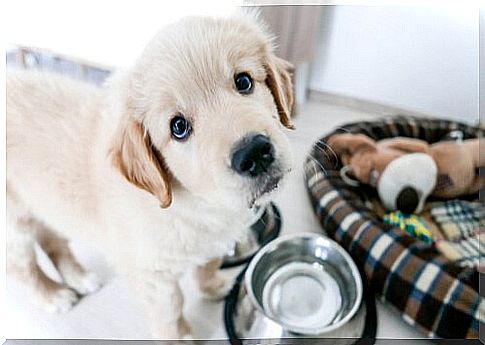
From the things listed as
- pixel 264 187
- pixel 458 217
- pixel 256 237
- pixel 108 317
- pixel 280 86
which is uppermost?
pixel 280 86

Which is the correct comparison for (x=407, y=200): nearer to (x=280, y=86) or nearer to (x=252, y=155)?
(x=280, y=86)

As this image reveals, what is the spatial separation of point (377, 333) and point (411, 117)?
32.8 inches

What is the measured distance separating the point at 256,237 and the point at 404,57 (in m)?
0.85

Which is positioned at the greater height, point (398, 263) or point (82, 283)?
point (398, 263)

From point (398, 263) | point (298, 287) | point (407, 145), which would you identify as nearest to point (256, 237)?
point (298, 287)

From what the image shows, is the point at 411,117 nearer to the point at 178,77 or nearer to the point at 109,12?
the point at 109,12

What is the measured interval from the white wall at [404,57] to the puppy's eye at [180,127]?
1.08 metres

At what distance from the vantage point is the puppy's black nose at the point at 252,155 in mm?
745

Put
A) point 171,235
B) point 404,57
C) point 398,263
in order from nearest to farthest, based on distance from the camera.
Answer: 1. point 171,235
2. point 398,263
3. point 404,57

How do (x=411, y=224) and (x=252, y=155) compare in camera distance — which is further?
(x=411, y=224)

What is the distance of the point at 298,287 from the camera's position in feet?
4.42

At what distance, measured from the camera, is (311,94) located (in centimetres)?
187

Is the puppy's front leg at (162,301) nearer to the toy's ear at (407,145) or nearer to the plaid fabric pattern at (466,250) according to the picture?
the plaid fabric pattern at (466,250)

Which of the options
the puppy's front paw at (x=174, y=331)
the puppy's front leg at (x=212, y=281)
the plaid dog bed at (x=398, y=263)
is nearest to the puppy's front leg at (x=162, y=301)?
the puppy's front paw at (x=174, y=331)
